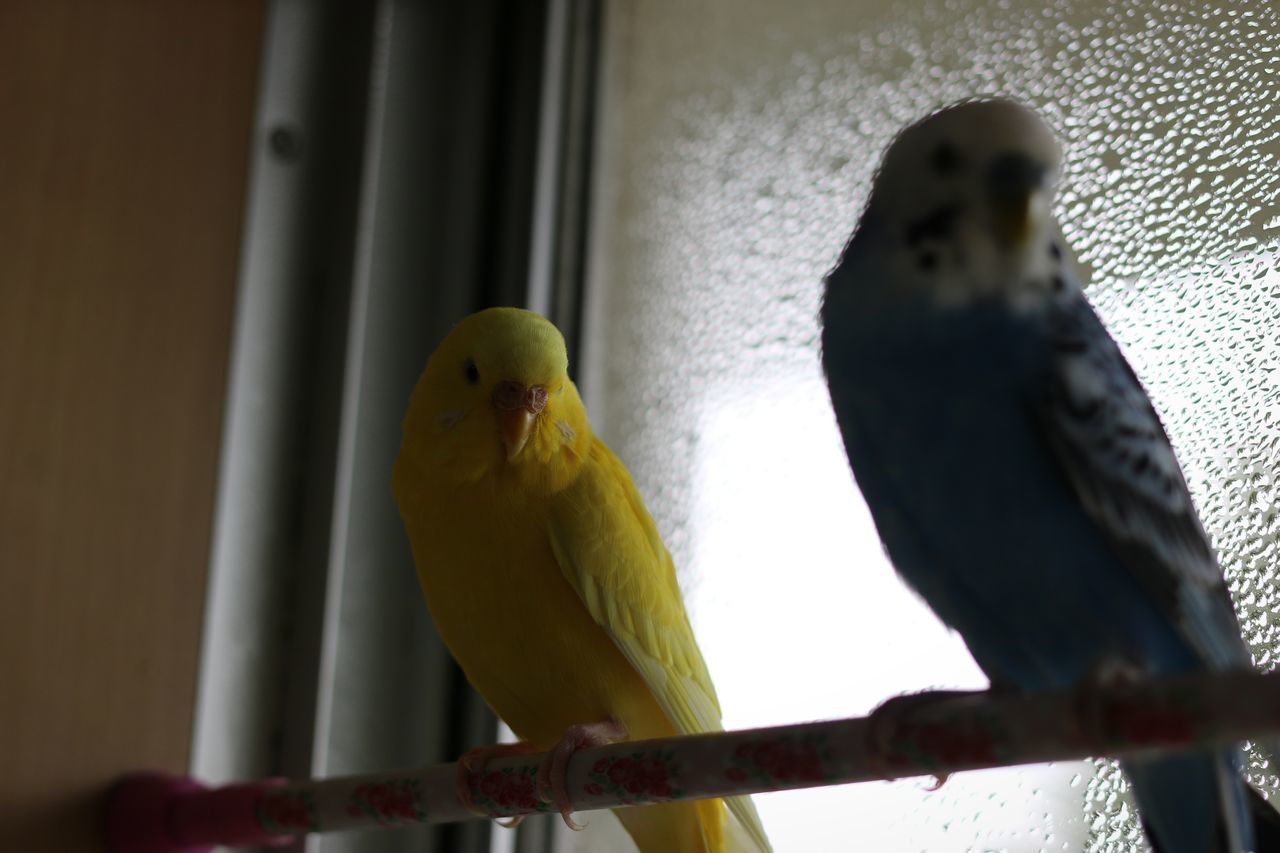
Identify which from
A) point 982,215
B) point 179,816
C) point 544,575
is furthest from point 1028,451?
point 179,816

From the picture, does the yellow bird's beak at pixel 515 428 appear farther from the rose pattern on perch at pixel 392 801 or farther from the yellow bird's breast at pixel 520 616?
the rose pattern on perch at pixel 392 801

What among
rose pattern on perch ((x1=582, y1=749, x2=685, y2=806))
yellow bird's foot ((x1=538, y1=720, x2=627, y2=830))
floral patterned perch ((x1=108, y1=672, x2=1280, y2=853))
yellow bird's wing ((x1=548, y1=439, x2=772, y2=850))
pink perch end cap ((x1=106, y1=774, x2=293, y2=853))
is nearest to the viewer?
floral patterned perch ((x1=108, y1=672, x2=1280, y2=853))

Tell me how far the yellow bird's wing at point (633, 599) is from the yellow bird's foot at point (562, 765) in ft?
0.34

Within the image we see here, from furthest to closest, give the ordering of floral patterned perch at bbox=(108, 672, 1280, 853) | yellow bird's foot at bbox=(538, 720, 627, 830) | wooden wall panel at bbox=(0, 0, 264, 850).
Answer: wooden wall panel at bbox=(0, 0, 264, 850)
yellow bird's foot at bbox=(538, 720, 627, 830)
floral patterned perch at bbox=(108, 672, 1280, 853)

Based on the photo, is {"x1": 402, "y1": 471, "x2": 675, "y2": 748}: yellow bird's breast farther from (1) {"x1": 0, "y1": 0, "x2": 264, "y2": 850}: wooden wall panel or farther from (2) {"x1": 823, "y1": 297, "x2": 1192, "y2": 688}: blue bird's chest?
(1) {"x1": 0, "y1": 0, "x2": 264, "y2": 850}: wooden wall panel

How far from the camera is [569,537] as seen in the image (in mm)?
1349

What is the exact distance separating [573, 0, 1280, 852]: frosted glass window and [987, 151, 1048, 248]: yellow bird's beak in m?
0.46

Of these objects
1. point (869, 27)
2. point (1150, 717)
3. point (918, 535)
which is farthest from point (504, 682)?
point (869, 27)

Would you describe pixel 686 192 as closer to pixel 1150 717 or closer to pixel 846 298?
pixel 846 298

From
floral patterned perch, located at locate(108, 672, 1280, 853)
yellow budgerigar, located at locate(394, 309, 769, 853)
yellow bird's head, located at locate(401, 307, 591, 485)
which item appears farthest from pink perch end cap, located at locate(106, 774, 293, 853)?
yellow bird's head, located at locate(401, 307, 591, 485)

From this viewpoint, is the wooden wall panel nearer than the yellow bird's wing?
No

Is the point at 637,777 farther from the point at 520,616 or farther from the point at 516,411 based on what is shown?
the point at 516,411

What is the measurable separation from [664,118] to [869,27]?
1.47 feet

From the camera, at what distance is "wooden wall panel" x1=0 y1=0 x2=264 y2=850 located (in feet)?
5.74
